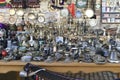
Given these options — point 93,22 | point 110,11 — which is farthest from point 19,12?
point 110,11

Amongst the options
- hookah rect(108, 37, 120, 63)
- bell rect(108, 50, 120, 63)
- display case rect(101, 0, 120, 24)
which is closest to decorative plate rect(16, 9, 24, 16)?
display case rect(101, 0, 120, 24)

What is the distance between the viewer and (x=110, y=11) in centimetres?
354

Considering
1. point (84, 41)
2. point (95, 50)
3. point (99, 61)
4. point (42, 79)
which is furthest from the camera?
point (84, 41)

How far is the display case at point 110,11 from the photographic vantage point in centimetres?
353

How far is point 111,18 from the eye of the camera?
3541 millimetres

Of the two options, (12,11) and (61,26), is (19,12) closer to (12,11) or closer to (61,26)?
(12,11)

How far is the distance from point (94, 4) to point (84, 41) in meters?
0.47

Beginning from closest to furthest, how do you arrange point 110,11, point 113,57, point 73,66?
point 73,66, point 113,57, point 110,11

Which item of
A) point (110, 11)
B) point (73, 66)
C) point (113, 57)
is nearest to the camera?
point (73, 66)

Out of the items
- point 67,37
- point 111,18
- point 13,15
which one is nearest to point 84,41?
point 67,37

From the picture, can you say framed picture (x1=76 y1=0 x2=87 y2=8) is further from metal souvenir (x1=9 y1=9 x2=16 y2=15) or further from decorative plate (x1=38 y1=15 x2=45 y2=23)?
metal souvenir (x1=9 y1=9 x2=16 y2=15)

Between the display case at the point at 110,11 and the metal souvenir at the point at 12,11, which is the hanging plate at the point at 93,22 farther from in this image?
the metal souvenir at the point at 12,11

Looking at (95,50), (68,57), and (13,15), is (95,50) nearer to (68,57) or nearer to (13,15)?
(68,57)

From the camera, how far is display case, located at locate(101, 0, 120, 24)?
3529 mm
